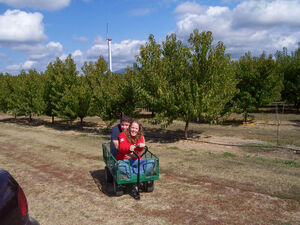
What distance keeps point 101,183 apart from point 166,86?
7102 millimetres

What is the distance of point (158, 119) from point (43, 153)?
217 inches

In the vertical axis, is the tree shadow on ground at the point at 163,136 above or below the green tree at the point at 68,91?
below

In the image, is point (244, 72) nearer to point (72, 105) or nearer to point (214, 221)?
point (72, 105)

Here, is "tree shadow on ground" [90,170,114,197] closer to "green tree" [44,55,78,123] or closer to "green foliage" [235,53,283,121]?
"green tree" [44,55,78,123]

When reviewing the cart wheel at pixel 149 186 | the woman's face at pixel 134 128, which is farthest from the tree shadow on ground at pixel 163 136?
the woman's face at pixel 134 128

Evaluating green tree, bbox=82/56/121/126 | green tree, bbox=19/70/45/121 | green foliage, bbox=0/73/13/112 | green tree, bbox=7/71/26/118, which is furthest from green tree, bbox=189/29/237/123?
green foliage, bbox=0/73/13/112

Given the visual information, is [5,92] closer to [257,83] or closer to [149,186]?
[257,83]

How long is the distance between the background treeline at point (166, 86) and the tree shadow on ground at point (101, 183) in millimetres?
5599

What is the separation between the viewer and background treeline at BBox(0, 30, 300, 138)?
1286 centimetres

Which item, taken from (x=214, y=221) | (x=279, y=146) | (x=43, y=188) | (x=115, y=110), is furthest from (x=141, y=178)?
(x=115, y=110)

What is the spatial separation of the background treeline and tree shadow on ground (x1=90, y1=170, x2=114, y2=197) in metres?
5.60

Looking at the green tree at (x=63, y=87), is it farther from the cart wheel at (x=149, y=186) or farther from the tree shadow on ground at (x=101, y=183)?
the cart wheel at (x=149, y=186)

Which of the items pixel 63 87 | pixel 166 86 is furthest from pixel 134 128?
pixel 63 87

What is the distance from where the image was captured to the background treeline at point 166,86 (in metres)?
12.9
